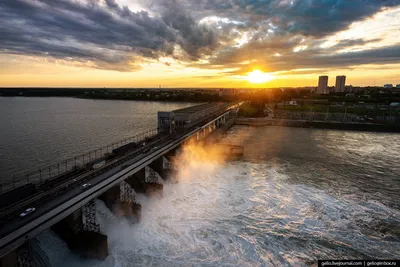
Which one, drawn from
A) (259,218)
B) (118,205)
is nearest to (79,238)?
(118,205)

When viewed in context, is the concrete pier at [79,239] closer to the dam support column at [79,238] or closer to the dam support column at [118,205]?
the dam support column at [79,238]

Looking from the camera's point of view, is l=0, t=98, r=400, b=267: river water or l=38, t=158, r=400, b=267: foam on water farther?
l=0, t=98, r=400, b=267: river water

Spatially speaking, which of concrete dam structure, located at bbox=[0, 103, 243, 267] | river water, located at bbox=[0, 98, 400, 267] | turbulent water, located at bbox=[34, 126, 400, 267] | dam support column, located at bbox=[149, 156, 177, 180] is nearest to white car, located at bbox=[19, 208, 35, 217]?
concrete dam structure, located at bbox=[0, 103, 243, 267]

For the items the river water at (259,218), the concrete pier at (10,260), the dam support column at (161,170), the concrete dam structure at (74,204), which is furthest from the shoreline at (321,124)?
the concrete pier at (10,260)

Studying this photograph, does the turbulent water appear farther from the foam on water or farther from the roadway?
the roadway

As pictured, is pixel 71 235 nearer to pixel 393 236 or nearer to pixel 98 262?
pixel 98 262

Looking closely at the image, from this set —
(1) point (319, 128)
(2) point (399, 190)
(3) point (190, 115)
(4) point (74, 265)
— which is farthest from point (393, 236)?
(1) point (319, 128)
